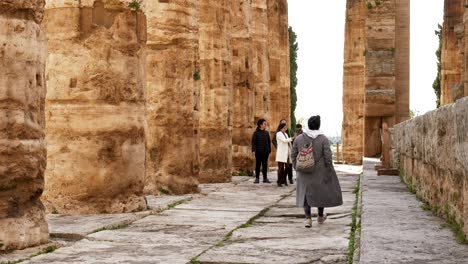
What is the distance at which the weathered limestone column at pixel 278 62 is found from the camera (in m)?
30.8

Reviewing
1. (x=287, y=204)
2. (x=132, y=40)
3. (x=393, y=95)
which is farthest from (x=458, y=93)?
(x=132, y=40)

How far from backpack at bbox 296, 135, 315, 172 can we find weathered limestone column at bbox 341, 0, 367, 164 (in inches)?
929

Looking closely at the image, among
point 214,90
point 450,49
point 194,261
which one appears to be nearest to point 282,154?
point 214,90

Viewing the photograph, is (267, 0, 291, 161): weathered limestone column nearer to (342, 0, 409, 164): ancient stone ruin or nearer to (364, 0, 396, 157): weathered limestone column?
(342, 0, 409, 164): ancient stone ruin

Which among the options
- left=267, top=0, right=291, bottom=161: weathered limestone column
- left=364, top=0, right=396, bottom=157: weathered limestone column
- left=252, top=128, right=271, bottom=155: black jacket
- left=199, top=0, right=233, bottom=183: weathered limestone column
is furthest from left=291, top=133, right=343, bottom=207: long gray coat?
left=267, top=0, right=291, bottom=161: weathered limestone column

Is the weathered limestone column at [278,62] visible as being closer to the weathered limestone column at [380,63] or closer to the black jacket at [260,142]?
the weathered limestone column at [380,63]

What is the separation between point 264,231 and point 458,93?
12.1 meters

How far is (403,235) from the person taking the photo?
7.54m

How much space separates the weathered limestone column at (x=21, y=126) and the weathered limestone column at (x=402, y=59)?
18.0 metres

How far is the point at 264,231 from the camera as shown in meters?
9.18

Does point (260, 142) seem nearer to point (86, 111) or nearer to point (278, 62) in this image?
point (86, 111)

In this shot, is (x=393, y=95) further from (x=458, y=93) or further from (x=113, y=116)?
(x=113, y=116)

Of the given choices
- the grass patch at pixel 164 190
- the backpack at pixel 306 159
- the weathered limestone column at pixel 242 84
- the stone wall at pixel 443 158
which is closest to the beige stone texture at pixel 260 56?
the weathered limestone column at pixel 242 84

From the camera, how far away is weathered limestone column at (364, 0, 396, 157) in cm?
2428
